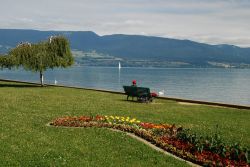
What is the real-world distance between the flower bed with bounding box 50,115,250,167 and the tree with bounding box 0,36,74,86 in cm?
3756

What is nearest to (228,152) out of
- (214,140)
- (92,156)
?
(214,140)

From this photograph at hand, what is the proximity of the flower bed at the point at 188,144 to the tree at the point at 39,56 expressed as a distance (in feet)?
123

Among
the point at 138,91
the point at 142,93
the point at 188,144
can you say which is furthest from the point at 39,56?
the point at 188,144

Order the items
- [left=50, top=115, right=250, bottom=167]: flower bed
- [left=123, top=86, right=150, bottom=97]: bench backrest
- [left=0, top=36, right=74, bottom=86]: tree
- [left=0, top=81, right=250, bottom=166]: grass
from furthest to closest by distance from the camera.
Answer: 1. [left=0, top=36, right=74, bottom=86]: tree
2. [left=123, top=86, right=150, bottom=97]: bench backrest
3. [left=50, top=115, right=250, bottom=167]: flower bed
4. [left=0, top=81, right=250, bottom=166]: grass

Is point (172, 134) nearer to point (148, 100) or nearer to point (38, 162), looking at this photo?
point (38, 162)

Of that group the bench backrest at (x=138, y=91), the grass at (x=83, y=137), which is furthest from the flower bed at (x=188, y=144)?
the bench backrest at (x=138, y=91)

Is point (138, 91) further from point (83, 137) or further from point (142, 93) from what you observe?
point (83, 137)

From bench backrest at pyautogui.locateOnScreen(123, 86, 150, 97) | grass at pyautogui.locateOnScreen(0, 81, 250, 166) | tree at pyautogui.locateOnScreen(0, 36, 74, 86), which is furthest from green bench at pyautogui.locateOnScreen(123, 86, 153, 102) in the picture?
tree at pyautogui.locateOnScreen(0, 36, 74, 86)

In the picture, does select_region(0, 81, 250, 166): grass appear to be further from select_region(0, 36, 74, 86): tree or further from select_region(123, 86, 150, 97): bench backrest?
select_region(0, 36, 74, 86): tree

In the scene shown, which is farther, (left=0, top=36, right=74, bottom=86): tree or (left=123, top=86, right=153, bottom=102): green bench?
(left=0, top=36, right=74, bottom=86): tree

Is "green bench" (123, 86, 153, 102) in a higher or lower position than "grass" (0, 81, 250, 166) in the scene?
higher

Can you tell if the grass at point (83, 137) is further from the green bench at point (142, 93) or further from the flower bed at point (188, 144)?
the green bench at point (142, 93)

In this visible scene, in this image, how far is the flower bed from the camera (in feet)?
51.2

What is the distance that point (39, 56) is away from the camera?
58.5 m
